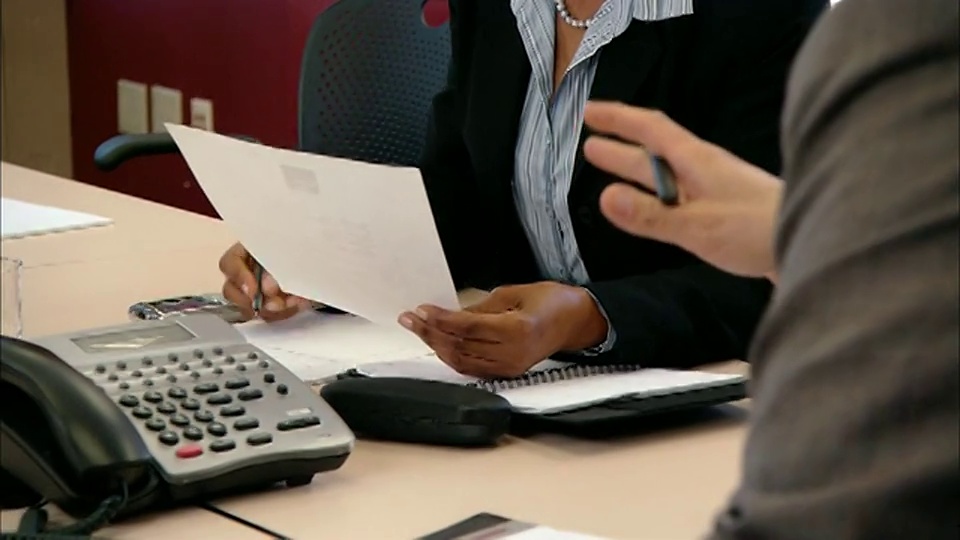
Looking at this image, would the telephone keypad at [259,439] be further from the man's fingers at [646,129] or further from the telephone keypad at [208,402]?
the man's fingers at [646,129]

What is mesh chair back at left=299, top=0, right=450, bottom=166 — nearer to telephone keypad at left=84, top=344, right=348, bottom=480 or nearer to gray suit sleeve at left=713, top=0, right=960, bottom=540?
telephone keypad at left=84, top=344, right=348, bottom=480

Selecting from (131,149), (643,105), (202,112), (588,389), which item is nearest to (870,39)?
(588,389)

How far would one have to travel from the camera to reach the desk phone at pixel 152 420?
0.94 m

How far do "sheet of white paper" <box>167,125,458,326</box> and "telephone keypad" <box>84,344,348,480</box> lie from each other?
0.15m

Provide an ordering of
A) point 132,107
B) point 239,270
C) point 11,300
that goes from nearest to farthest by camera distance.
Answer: point 11,300, point 239,270, point 132,107

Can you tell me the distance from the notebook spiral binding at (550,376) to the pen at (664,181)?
477mm

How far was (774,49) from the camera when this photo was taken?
4.93 feet

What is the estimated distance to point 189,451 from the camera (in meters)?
0.98

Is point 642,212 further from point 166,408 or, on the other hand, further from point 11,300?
point 11,300

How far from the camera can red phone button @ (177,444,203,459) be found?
0.98 meters

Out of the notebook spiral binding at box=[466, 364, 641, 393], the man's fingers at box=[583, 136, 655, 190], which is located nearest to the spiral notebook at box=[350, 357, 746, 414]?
the notebook spiral binding at box=[466, 364, 641, 393]

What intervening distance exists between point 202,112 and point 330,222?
2436 mm

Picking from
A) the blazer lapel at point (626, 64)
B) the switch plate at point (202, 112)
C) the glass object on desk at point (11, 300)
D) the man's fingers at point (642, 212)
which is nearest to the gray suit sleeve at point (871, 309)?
the man's fingers at point (642, 212)

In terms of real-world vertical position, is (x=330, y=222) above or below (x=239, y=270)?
above
